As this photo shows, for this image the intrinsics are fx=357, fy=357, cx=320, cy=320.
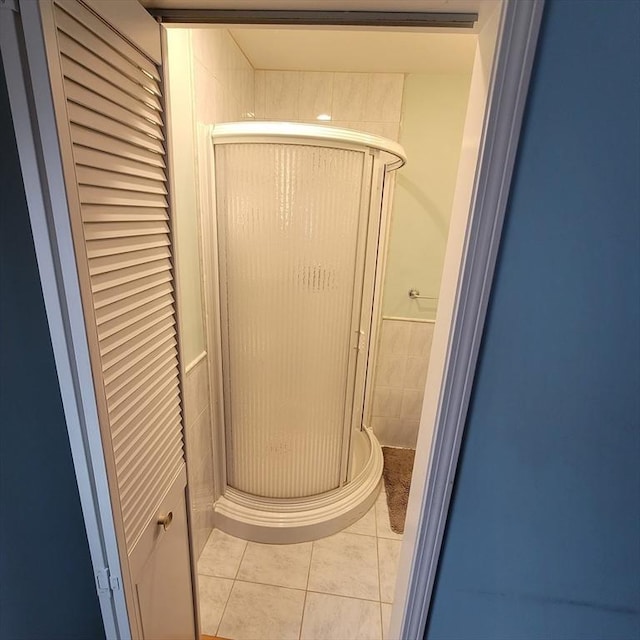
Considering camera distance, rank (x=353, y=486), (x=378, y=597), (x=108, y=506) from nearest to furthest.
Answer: (x=108, y=506) → (x=378, y=597) → (x=353, y=486)

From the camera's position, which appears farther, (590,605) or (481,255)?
(590,605)

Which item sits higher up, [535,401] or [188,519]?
[535,401]

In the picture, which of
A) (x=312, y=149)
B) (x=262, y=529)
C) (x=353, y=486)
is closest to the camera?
(x=312, y=149)

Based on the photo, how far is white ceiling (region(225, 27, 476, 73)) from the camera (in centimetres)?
169

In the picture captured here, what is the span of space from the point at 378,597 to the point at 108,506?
143cm

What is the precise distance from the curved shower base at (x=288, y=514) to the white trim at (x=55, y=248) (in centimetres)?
122

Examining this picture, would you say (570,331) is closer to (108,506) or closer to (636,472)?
(636,472)

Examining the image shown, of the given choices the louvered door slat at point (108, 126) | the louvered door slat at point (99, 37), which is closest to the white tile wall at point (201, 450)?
the louvered door slat at point (108, 126)

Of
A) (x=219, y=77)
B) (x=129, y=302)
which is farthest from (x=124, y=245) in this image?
(x=219, y=77)

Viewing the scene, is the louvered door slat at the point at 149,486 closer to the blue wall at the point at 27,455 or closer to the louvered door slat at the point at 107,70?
the blue wall at the point at 27,455

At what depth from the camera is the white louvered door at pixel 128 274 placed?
59 cm

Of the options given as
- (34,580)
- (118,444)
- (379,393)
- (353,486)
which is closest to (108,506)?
(118,444)

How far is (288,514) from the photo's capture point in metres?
1.87

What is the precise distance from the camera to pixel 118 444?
0.74m
